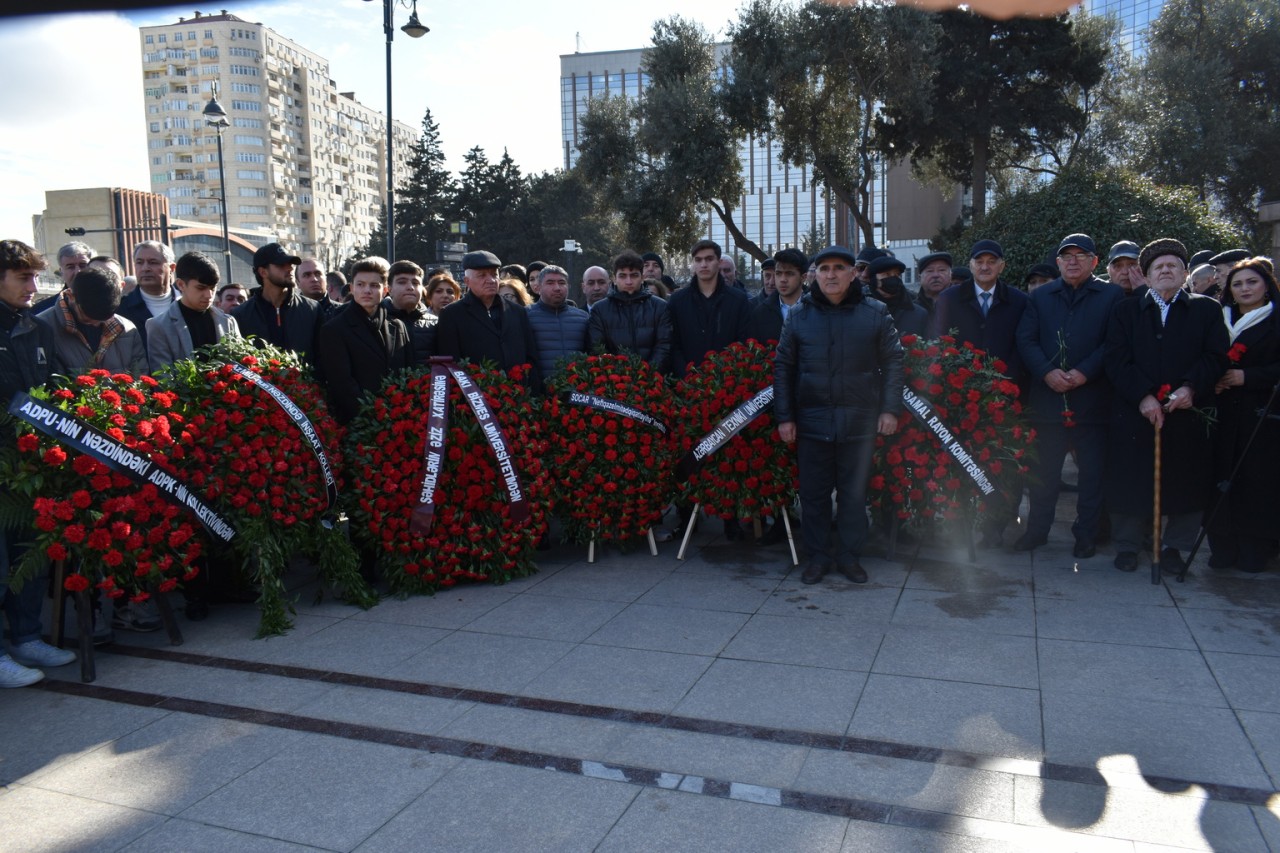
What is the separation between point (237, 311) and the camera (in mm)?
6957

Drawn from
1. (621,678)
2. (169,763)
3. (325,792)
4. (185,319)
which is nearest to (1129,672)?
(621,678)

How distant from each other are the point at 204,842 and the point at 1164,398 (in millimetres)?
5696

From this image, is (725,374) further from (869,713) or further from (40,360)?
(40,360)

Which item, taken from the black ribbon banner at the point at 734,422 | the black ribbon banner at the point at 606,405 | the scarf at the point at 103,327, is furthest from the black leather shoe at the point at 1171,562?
the scarf at the point at 103,327

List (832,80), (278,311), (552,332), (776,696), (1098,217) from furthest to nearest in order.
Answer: (832,80) → (1098,217) → (552,332) → (278,311) → (776,696)

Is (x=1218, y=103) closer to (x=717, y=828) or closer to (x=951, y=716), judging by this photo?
(x=951, y=716)

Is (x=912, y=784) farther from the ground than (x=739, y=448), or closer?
closer

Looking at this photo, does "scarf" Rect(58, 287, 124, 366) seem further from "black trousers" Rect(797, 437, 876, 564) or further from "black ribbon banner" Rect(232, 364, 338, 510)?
"black trousers" Rect(797, 437, 876, 564)

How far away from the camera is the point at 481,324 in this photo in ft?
21.7

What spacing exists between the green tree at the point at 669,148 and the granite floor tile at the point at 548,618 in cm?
2116

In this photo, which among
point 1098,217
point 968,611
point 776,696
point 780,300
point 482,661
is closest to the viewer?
point 776,696

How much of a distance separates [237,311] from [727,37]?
851 inches

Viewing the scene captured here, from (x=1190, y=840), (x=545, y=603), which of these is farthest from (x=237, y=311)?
(x=1190, y=840)

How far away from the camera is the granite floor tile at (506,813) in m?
3.12
